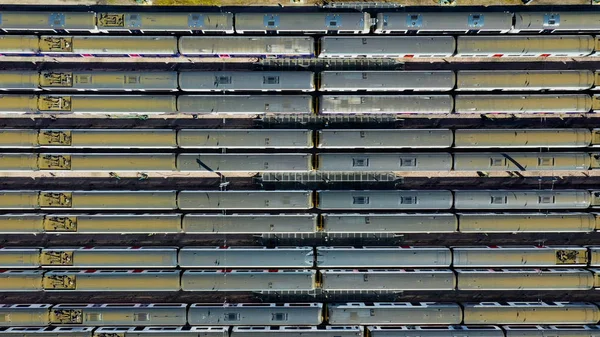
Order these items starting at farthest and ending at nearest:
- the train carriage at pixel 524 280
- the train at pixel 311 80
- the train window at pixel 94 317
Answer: the train carriage at pixel 524 280
the train window at pixel 94 317
the train at pixel 311 80

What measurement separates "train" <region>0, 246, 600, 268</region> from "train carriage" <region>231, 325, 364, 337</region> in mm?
4687

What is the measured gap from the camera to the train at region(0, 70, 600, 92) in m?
35.2

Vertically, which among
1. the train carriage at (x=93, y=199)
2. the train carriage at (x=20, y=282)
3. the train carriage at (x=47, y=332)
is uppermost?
the train carriage at (x=93, y=199)

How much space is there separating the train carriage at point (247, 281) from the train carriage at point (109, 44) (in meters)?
20.5

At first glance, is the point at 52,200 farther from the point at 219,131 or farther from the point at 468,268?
the point at 468,268

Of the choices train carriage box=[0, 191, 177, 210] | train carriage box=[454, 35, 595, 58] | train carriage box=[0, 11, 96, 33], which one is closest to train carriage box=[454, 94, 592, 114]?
train carriage box=[454, 35, 595, 58]

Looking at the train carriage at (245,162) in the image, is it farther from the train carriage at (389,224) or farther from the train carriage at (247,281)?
the train carriage at (247,281)

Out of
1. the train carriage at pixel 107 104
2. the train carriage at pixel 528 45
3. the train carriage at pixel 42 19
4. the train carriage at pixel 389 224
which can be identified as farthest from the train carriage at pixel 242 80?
the train carriage at pixel 528 45

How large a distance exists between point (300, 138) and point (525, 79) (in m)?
20.9

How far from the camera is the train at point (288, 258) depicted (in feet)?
116

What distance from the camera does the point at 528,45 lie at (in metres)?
35.0

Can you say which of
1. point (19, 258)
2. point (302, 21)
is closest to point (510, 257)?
point (302, 21)

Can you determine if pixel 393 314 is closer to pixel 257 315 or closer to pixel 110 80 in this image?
pixel 257 315

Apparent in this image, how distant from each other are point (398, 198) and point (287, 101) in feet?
43.8
